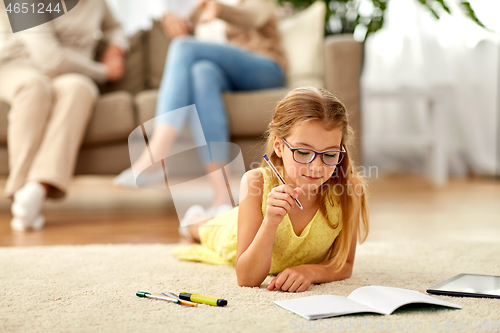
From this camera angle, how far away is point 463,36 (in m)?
2.94

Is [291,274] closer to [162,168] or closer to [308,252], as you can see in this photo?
[308,252]

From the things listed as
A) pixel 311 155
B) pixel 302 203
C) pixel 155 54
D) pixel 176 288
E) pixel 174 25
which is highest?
pixel 174 25

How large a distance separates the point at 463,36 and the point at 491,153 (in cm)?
75

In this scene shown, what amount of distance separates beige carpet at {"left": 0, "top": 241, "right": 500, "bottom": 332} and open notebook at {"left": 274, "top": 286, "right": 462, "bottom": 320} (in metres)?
0.01

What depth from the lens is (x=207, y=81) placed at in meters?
1.62

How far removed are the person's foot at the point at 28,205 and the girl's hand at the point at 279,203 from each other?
3.17 feet

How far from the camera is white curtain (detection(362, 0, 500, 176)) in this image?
9.39 feet

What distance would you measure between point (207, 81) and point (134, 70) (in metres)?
0.71

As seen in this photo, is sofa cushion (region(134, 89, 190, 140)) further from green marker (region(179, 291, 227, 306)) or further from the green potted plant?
the green potted plant

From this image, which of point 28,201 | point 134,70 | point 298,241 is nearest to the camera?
Answer: point 298,241

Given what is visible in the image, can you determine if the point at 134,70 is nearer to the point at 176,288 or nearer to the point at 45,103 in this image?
the point at 45,103

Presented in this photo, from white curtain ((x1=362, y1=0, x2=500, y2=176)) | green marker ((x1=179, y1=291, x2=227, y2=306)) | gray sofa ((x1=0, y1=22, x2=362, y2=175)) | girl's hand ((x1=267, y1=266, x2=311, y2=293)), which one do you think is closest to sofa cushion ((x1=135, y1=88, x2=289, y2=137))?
gray sofa ((x1=0, y1=22, x2=362, y2=175))

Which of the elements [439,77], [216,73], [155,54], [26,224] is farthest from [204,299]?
[439,77]

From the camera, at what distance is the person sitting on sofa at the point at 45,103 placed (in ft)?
4.95
